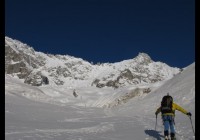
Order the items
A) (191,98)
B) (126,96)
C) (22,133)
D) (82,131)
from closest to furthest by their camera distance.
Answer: (22,133) < (82,131) < (191,98) < (126,96)

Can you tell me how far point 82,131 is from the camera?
18.2 m

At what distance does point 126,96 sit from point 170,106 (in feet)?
201

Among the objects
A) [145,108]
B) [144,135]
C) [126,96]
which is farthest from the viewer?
[126,96]

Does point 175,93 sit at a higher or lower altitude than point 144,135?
higher
